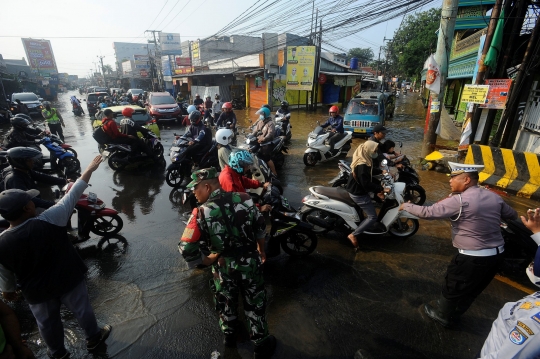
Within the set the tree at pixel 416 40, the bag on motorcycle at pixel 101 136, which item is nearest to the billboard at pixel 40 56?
the tree at pixel 416 40

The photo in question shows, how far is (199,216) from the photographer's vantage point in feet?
6.93

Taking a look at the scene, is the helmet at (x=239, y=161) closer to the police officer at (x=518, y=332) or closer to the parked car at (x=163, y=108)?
the police officer at (x=518, y=332)

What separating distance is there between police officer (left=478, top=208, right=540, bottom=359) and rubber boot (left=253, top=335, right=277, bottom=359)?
162 centimetres

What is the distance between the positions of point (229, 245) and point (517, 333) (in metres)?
1.84

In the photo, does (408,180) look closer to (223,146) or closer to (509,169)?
(509,169)

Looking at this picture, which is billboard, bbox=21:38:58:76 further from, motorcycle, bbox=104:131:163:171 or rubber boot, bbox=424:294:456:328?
rubber boot, bbox=424:294:456:328

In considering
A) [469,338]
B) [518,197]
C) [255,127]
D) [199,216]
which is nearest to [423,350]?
[469,338]

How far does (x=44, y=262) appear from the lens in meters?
2.16

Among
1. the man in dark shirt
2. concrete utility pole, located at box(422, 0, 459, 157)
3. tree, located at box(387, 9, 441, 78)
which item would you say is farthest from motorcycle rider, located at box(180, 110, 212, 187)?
tree, located at box(387, 9, 441, 78)

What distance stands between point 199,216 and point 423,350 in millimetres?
2530

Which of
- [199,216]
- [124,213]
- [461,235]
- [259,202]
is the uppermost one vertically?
[199,216]

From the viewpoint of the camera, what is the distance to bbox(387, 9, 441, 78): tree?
28125mm

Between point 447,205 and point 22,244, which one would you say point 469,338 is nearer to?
point 447,205

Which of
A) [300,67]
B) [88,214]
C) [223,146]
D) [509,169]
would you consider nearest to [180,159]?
[223,146]
